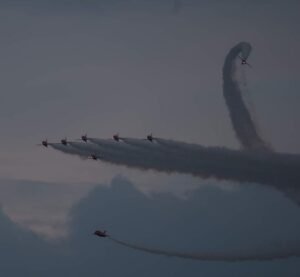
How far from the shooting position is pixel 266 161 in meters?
124

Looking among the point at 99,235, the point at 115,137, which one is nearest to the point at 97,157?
the point at 115,137

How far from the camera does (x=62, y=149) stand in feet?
488

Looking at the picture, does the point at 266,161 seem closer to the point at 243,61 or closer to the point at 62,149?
the point at 243,61

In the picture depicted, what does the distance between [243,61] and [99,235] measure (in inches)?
1894

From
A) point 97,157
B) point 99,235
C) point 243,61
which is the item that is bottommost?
point 99,235

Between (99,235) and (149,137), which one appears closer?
(149,137)

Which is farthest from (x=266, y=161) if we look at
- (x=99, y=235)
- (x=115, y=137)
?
(x=99, y=235)

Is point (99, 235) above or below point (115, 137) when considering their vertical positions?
below

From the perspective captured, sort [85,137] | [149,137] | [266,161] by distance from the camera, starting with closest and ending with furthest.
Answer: [266,161], [149,137], [85,137]

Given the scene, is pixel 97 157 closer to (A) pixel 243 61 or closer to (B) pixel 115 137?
(B) pixel 115 137

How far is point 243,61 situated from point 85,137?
3772 cm

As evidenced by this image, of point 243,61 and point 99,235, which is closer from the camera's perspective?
point 243,61

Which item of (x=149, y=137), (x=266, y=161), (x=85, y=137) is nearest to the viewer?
(x=266, y=161)

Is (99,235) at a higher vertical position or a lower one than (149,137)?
lower
